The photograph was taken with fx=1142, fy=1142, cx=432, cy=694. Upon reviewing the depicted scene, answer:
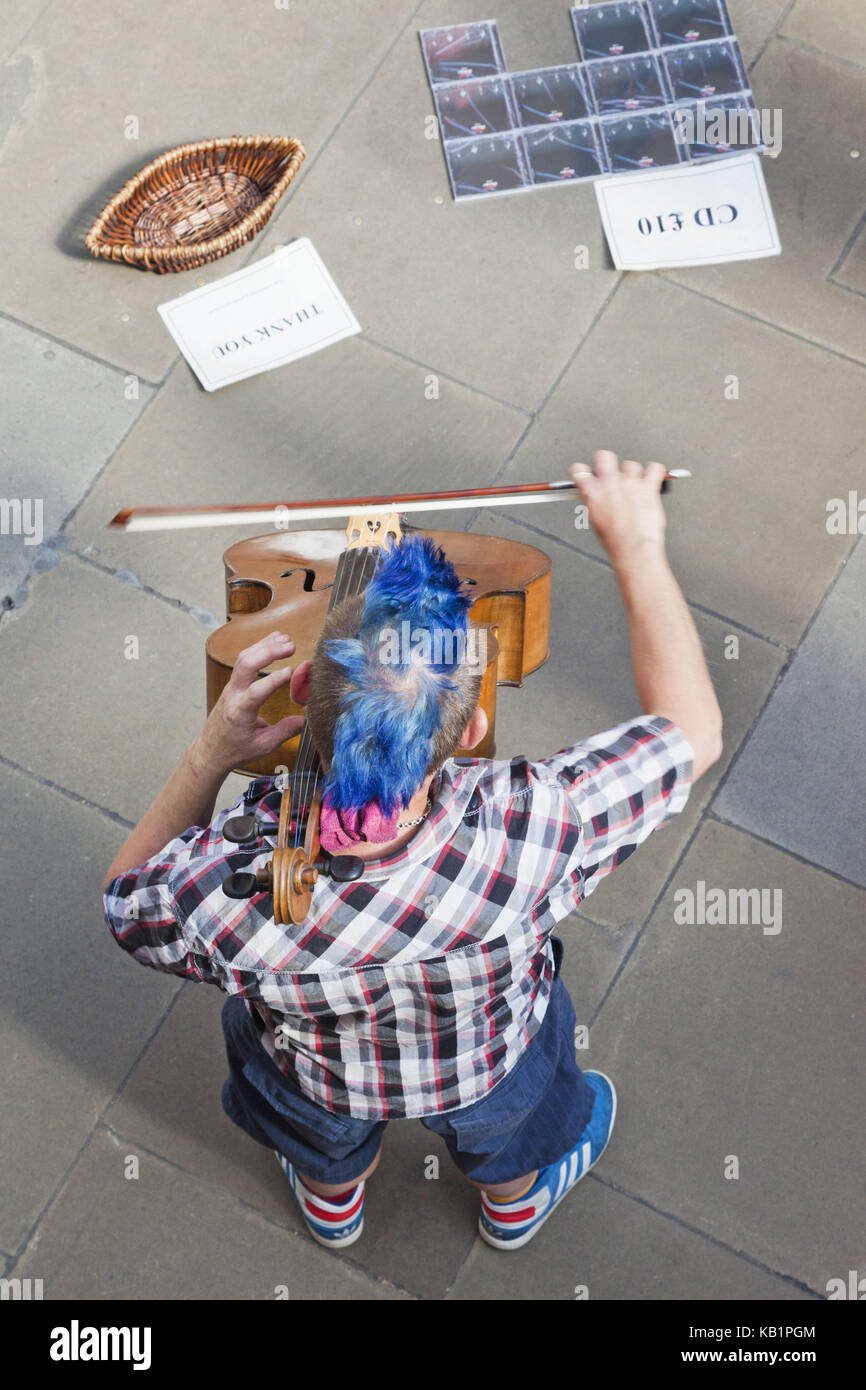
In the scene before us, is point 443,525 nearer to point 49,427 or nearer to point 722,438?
point 722,438

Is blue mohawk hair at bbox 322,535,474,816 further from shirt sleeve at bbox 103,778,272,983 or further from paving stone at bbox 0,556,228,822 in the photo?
paving stone at bbox 0,556,228,822

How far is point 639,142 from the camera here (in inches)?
124

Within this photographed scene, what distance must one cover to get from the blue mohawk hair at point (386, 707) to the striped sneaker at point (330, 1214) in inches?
50.8

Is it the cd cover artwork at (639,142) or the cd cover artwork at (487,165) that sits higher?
the cd cover artwork at (487,165)

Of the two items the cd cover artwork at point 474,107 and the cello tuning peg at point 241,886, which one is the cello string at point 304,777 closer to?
the cello tuning peg at point 241,886

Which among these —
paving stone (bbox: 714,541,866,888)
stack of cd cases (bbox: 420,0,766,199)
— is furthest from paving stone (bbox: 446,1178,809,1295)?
stack of cd cases (bbox: 420,0,766,199)

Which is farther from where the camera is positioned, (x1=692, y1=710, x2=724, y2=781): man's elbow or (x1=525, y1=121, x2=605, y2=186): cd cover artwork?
(x1=525, y1=121, x2=605, y2=186): cd cover artwork

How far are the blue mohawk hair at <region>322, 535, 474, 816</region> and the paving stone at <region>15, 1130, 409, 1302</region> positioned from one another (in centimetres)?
156

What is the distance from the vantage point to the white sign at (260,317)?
3.01 meters

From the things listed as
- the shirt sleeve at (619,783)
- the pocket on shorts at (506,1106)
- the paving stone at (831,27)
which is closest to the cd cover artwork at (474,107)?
the paving stone at (831,27)

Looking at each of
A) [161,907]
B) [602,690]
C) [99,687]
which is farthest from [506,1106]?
[99,687]

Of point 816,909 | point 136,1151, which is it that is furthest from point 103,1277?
point 816,909

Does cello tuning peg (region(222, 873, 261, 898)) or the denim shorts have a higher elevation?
cello tuning peg (region(222, 873, 261, 898))

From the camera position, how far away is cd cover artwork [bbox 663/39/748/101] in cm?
318
